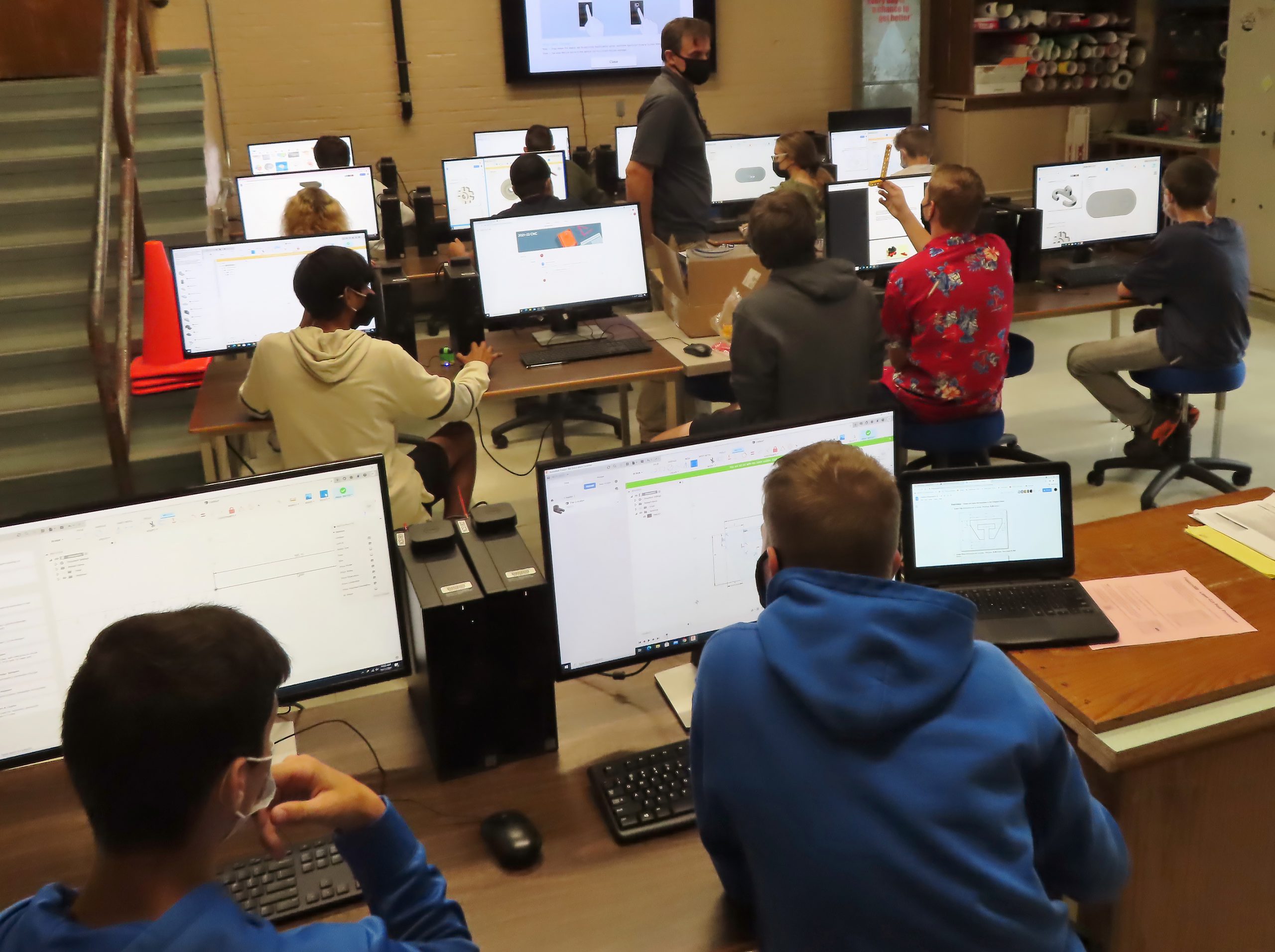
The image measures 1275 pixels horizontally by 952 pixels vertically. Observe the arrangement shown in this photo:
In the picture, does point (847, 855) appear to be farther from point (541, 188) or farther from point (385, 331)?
point (541, 188)

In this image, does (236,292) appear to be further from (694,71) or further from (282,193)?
(694,71)

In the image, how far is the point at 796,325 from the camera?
3.21 m

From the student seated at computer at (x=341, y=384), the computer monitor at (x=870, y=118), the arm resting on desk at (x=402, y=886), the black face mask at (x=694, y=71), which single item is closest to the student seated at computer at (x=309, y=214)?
the student seated at computer at (x=341, y=384)

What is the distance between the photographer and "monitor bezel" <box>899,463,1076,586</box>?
1993 millimetres

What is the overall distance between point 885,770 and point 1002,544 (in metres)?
0.97

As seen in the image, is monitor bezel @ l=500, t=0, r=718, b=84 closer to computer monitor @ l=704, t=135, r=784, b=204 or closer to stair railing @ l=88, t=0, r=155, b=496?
computer monitor @ l=704, t=135, r=784, b=204

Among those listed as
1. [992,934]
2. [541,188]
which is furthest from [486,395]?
[992,934]

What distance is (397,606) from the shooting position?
5.71 feet

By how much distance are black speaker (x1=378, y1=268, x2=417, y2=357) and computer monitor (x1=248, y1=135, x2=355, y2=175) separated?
312 cm

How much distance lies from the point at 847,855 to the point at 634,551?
667 mm

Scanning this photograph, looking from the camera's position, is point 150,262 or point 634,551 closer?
point 634,551

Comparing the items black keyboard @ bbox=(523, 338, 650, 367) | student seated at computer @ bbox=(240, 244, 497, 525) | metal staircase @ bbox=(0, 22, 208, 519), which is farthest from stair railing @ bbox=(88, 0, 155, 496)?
black keyboard @ bbox=(523, 338, 650, 367)

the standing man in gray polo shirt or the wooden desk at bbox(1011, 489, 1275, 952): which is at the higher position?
the standing man in gray polo shirt

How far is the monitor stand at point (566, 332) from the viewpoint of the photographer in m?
4.23
